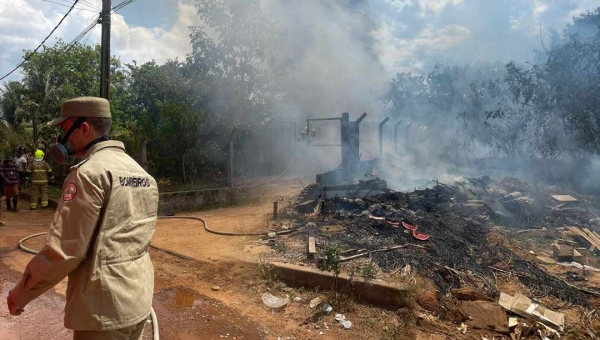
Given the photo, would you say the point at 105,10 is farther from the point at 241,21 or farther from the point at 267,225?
the point at 241,21

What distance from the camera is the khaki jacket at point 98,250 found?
158cm

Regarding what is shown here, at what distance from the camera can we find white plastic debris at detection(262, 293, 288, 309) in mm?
4219

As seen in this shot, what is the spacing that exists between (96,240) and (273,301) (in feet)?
9.78

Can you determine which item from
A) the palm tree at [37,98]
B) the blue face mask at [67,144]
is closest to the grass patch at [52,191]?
the palm tree at [37,98]

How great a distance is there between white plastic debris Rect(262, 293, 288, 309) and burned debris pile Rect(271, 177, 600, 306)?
39.3 inches

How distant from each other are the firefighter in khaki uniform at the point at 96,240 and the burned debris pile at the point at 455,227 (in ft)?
12.0

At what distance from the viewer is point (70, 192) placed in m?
1.61

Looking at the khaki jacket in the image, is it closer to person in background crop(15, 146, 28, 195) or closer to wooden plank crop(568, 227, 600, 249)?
wooden plank crop(568, 227, 600, 249)

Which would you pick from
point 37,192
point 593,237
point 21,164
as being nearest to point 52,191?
point 21,164

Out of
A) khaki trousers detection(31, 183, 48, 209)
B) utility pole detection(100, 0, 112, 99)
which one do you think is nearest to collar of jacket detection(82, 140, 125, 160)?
utility pole detection(100, 0, 112, 99)

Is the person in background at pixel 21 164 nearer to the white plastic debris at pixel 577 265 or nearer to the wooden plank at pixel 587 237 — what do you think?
the white plastic debris at pixel 577 265

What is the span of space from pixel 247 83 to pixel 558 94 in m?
11.5

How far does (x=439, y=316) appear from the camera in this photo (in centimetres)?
407

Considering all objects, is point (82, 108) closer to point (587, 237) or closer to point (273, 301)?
point (273, 301)
